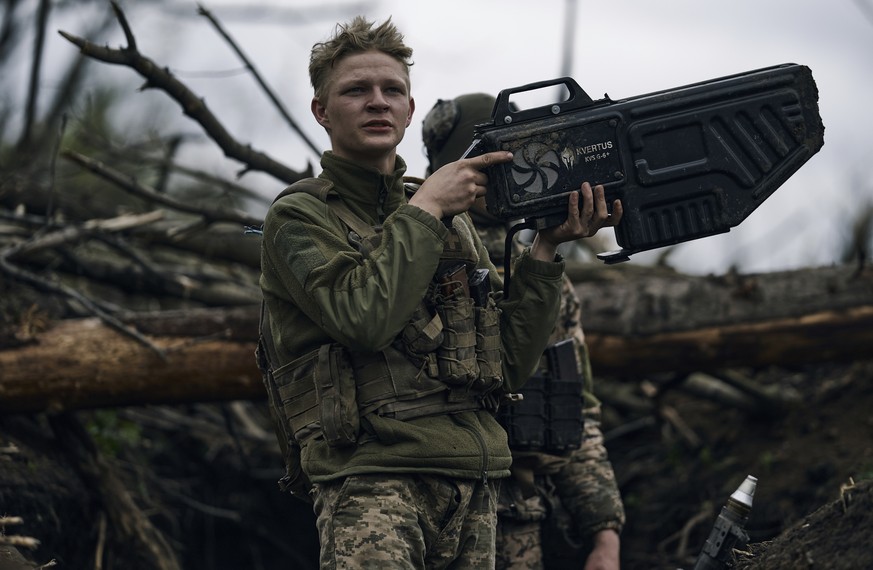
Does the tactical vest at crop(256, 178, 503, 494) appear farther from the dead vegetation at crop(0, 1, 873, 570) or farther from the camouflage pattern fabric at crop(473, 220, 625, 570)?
the dead vegetation at crop(0, 1, 873, 570)

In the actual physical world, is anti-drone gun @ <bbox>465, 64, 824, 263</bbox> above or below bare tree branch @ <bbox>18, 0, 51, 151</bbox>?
below

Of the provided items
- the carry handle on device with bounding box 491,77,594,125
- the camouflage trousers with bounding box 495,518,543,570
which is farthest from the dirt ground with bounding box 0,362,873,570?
the carry handle on device with bounding box 491,77,594,125

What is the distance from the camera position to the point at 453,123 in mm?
4285

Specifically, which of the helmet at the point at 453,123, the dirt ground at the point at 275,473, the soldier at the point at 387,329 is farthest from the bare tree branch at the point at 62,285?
the soldier at the point at 387,329

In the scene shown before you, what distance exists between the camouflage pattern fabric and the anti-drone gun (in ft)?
3.03

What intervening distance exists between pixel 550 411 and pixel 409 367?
114 cm

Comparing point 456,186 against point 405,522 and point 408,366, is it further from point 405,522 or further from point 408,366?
point 405,522

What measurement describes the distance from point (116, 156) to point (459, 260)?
4.90 m

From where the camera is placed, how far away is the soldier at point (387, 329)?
284cm

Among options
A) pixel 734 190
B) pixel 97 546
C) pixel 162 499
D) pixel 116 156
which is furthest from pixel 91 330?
pixel 734 190

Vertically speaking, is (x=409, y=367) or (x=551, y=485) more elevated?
(x=409, y=367)

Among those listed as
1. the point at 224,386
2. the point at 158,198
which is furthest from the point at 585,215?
the point at 158,198

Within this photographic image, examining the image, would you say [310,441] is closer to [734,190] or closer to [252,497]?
[734,190]

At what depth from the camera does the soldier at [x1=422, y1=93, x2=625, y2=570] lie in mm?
3953
